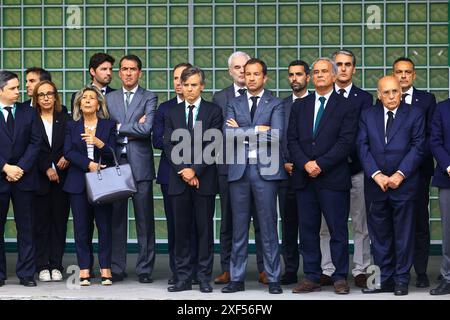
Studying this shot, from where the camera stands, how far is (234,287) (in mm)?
10695

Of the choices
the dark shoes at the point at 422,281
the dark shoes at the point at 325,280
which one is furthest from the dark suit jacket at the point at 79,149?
the dark shoes at the point at 422,281

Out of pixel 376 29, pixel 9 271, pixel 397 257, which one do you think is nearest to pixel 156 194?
pixel 9 271

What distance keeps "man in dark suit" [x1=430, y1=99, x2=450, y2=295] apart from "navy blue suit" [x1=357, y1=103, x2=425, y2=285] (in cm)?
12

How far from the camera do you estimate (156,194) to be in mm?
13938

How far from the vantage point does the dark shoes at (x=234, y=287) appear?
10656 millimetres

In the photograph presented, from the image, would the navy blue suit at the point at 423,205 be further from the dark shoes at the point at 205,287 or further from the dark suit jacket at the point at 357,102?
the dark shoes at the point at 205,287

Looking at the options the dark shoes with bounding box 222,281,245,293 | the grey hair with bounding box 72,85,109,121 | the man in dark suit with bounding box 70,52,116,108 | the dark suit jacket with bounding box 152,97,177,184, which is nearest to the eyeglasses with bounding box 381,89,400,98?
the dark suit jacket with bounding box 152,97,177,184

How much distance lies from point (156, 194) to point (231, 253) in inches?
125

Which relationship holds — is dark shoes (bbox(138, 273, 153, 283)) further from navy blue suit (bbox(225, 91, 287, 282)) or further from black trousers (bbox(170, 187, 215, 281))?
navy blue suit (bbox(225, 91, 287, 282))

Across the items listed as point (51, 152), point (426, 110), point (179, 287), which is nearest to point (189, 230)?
point (179, 287)

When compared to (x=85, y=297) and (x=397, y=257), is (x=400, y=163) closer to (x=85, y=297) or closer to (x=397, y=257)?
(x=397, y=257)

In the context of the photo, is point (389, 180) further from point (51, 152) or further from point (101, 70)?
point (51, 152)

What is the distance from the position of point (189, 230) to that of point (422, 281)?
2.24 meters

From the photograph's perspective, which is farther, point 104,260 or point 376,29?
point 376,29
